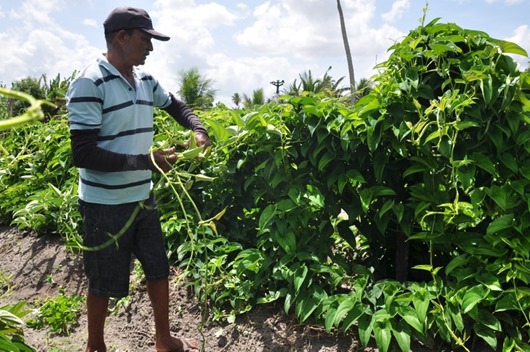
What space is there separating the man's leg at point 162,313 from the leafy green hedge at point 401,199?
263 mm

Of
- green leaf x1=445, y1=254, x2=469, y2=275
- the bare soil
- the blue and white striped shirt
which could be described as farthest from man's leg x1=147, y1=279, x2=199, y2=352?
green leaf x1=445, y1=254, x2=469, y2=275

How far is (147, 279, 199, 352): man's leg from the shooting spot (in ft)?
8.80

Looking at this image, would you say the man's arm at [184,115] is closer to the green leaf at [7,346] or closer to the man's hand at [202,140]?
the man's hand at [202,140]

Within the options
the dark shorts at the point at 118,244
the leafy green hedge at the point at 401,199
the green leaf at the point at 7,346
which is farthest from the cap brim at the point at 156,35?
the green leaf at the point at 7,346

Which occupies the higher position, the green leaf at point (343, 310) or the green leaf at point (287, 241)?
the green leaf at point (287, 241)

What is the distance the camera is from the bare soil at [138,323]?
2.59 metres

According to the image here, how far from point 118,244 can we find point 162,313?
0.44 m

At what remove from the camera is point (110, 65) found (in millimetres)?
2418

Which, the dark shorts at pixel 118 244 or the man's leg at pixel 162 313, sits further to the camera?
the man's leg at pixel 162 313

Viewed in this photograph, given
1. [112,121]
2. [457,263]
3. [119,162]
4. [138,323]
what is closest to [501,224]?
[457,263]

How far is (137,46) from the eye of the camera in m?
2.42

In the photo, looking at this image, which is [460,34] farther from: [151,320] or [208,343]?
[151,320]

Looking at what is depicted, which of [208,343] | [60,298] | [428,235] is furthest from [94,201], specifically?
[428,235]

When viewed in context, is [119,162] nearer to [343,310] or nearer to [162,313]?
[162,313]
